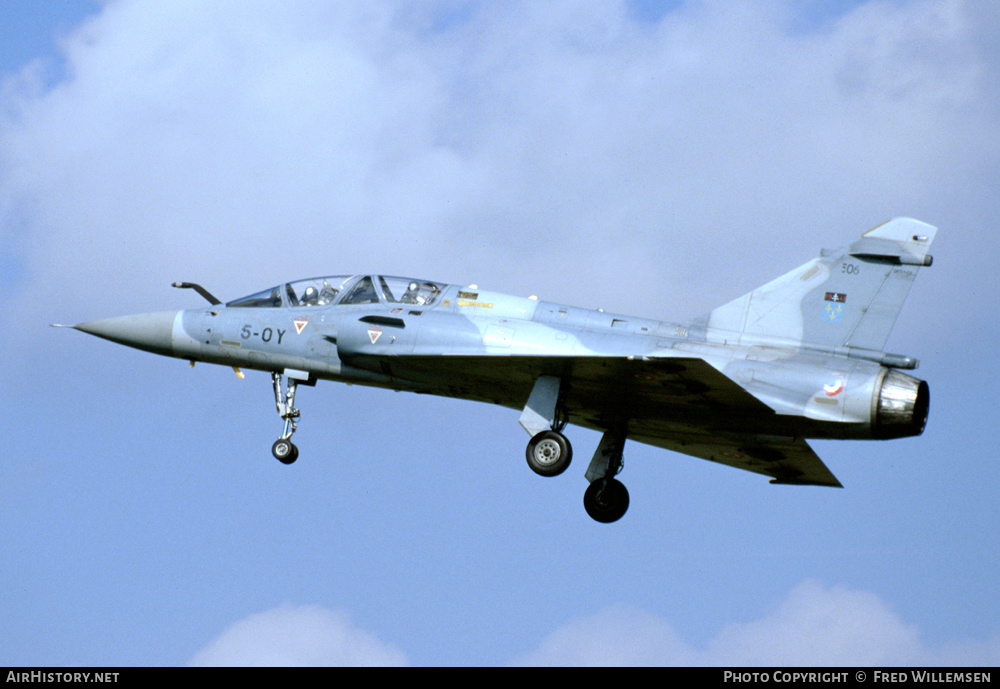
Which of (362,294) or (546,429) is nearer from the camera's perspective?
(546,429)

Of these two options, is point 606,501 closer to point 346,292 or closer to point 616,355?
point 616,355

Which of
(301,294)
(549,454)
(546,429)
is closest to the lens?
(549,454)

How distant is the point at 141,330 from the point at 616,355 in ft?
28.3

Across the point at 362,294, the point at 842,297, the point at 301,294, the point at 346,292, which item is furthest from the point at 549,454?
the point at 301,294

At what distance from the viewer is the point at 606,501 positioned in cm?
2255

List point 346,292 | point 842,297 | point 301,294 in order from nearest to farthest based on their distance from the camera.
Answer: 1. point 842,297
2. point 346,292
3. point 301,294

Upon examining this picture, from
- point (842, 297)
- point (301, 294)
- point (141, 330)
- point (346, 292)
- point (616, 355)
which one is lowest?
point (616, 355)

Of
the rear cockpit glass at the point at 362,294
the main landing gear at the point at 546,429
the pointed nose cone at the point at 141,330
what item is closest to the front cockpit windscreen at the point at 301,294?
the rear cockpit glass at the point at 362,294

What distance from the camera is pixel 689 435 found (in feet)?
73.2

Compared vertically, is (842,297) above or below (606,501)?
above
